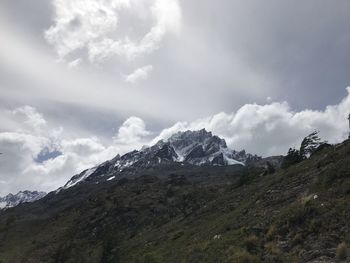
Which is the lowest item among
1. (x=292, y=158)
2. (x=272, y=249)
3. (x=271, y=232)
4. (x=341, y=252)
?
(x=341, y=252)

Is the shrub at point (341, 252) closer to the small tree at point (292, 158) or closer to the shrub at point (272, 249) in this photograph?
the shrub at point (272, 249)

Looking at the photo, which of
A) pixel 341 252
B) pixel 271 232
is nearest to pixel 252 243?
pixel 271 232

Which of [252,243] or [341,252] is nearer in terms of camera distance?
[341,252]

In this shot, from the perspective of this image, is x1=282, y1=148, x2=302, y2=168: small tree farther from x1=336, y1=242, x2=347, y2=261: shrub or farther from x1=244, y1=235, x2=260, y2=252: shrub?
x1=336, y1=242, x2=347, y2=261: shrub

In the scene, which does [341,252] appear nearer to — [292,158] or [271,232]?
[271,232]

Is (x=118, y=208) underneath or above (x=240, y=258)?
above

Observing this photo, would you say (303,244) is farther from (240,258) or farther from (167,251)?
(167,251)

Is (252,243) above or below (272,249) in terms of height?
above

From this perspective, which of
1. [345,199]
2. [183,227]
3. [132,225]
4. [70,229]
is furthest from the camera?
[70,229]

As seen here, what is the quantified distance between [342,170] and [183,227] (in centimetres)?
2598

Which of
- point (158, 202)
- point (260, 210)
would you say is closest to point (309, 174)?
point (260, 210)

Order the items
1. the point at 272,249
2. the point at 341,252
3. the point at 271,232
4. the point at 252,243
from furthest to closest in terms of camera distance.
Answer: the point at 271,232 < the point at 252,243 < the point at 272,249 < the point at 341,252

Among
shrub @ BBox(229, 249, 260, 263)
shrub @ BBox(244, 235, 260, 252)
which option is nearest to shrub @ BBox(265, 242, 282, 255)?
shrub @ BBox(229, 249, 260, 263)

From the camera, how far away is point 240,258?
2317cm
